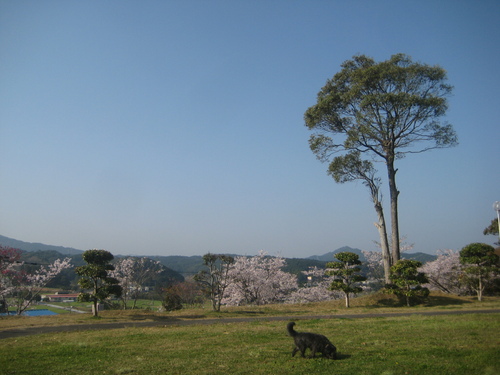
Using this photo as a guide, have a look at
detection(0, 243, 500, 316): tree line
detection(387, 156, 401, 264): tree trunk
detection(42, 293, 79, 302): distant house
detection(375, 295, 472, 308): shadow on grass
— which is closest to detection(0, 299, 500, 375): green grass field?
detection(0, 243, 500, 316): tree line

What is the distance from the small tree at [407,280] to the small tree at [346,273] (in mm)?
1836

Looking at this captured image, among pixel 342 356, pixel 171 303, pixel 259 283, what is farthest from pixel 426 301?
pixel 171 303

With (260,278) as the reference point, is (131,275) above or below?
above

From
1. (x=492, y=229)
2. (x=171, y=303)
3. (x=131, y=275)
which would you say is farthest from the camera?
(x=131, y=275)

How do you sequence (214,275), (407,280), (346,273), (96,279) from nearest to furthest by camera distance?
(96,279)
(407,280)
(346,273)
(214,275)

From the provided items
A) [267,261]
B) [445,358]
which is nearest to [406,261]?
[445,358]

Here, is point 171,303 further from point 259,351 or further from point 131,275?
point 259,351

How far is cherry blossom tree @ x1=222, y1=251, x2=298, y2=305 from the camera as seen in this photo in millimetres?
34094

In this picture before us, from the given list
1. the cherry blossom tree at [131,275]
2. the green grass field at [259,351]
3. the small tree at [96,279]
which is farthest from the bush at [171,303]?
the green grass field at [259,351]

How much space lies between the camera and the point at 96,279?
17906 mm

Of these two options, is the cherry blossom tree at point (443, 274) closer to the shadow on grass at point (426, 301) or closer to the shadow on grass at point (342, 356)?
the shadow on grass at point (426, 301)

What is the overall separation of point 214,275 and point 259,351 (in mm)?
14494

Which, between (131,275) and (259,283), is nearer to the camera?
(259,283)

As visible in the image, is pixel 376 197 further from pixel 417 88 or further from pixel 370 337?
pixel 370 337
